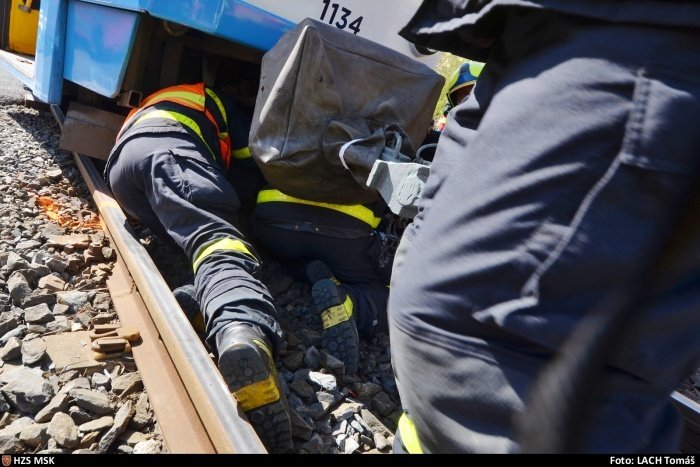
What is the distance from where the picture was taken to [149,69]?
4.12 metres

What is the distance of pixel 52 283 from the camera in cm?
270

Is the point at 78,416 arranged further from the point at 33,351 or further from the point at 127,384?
the point at 33,351

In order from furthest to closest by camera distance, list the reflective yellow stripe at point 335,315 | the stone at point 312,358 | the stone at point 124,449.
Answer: the reflective yellow stripe at point 335,315 < the stone at point 312,358 < the stone at point 124,449

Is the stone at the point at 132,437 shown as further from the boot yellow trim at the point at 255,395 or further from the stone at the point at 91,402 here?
→ the boot yellow trim at the point at 255,395

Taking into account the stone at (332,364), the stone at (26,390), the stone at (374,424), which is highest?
the stone at (374,424)

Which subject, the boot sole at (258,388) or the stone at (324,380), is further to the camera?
the stone at (324,380)

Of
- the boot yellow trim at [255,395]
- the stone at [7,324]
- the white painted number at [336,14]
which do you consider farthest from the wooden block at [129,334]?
the white painted number at [336,14]

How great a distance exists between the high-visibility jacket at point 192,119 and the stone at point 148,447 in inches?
59.9

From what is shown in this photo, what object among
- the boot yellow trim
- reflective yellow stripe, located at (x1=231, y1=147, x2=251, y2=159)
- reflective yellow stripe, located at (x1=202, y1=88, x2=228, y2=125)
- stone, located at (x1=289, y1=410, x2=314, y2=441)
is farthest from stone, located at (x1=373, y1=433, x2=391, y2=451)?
reflective yellow stripe, located at (x1=202, y1=88, x2=228, y2=125)

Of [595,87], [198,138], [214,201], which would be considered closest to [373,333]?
[214,201]

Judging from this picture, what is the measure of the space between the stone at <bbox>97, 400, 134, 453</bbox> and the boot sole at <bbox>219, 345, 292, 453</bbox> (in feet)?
1.23

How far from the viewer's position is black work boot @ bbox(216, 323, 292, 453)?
6.28 feet

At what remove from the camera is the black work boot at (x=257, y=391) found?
191 centimetres

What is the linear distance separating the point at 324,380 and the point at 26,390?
1.10m
